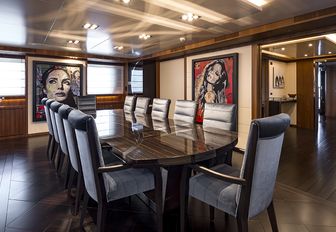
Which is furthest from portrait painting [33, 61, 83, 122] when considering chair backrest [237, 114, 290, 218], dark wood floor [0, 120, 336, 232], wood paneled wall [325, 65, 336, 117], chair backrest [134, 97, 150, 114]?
wood paneled wall [325, 65, 336, 117]

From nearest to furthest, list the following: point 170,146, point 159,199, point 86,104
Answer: point 159,199
point 170,146
point 86,104

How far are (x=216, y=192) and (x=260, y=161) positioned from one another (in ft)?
1.30

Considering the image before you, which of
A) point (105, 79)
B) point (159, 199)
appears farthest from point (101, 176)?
A: point (105, 79)

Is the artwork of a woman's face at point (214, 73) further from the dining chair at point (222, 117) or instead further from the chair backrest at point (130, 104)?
the dining chair at point (222, 117)

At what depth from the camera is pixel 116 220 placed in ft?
7.45

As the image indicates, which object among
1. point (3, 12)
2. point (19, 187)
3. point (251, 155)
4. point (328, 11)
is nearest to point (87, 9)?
point (3, 12)

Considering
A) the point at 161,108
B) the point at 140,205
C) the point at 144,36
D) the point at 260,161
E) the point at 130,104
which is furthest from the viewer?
the point at 130,104

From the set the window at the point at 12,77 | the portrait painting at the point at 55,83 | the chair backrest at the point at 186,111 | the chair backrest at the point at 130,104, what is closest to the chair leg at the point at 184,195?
the chair backrest at the point at 186,111

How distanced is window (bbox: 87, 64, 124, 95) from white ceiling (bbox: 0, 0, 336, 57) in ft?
8.52

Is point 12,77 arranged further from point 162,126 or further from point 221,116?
point 221,116

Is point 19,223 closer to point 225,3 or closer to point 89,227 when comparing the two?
point 89,227

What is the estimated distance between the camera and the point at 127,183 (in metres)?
1.86

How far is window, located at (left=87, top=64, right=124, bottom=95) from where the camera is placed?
769 cm

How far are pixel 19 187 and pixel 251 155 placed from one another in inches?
113
